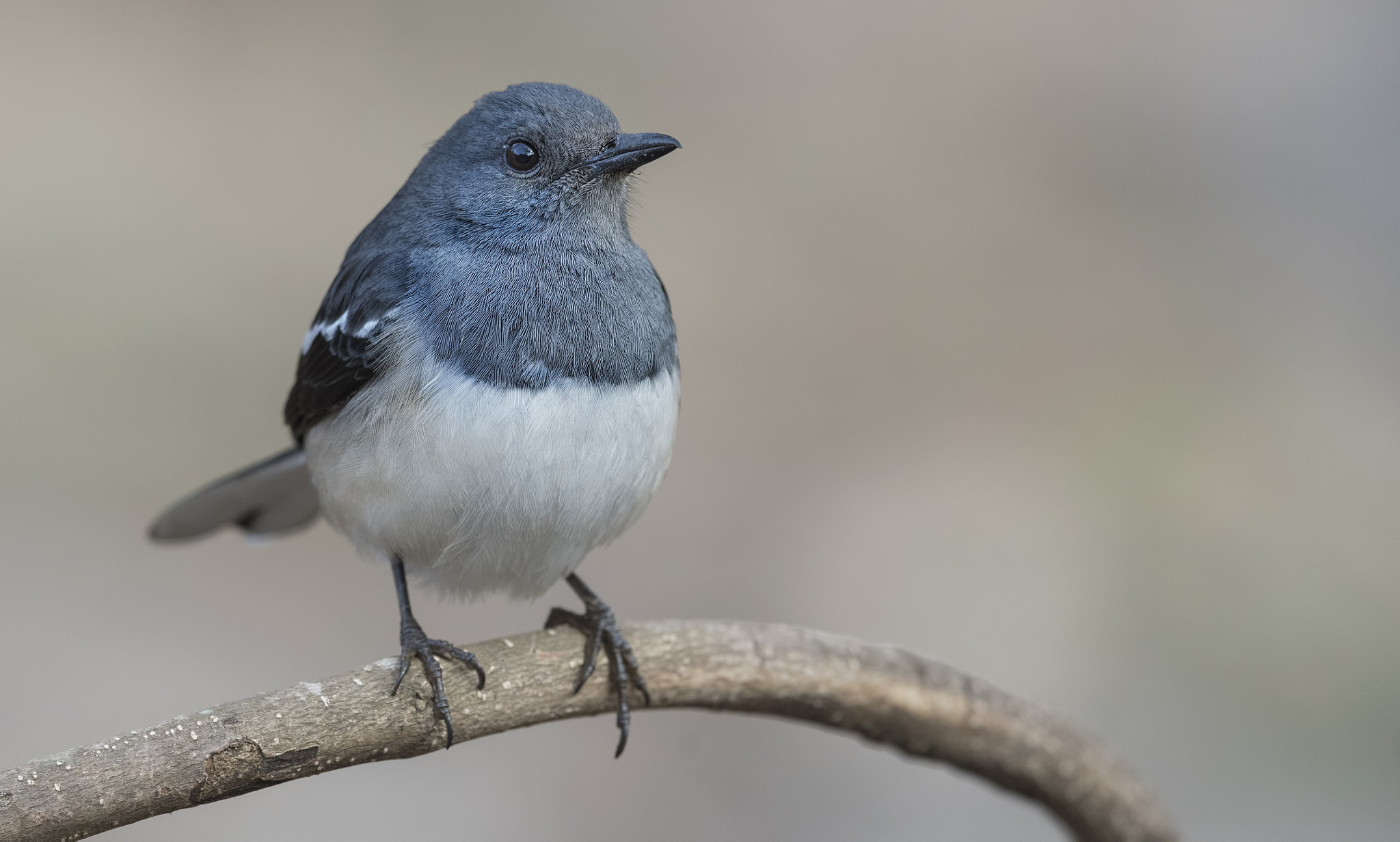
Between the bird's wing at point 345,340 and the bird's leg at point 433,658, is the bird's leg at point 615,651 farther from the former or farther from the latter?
the bird's wing at point 345,340

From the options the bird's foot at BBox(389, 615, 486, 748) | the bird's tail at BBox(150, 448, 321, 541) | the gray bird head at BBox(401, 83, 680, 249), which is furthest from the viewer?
the bird's tail at BBox(150, 448, 321, 541)

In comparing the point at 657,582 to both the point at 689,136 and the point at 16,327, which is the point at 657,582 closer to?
the point at 689,136

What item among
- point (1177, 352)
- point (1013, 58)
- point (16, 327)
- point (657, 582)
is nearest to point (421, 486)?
point (657, 582)

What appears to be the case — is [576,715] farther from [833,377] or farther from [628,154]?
[833,377]

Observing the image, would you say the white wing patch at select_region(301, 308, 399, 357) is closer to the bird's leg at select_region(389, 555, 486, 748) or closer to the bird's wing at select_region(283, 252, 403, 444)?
the bird's wing at select_region(283, 252, 403, 444)

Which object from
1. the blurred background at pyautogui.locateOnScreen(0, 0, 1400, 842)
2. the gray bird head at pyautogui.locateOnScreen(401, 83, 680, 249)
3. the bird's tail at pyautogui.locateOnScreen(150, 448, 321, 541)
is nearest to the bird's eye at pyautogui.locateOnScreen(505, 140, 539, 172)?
the gray bird head at pyautogui.locateOnScreen(401, 83, 680, 249)

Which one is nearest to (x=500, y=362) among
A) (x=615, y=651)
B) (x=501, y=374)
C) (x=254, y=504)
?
(x=501, y=374)

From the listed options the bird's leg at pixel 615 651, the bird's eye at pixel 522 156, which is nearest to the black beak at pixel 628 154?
the bird's eye at pixel 522 156

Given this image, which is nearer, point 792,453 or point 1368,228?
point 792,453
